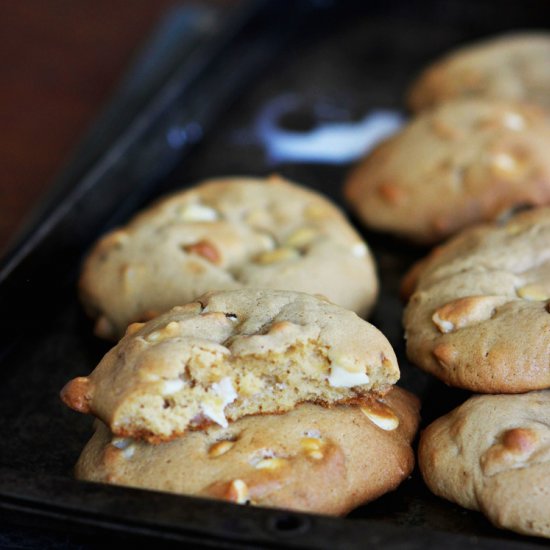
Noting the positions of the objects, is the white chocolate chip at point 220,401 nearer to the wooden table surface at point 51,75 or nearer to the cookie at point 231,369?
the cookie at point 231,369

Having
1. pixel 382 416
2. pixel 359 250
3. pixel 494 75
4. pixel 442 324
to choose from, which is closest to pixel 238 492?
pixel 382 416

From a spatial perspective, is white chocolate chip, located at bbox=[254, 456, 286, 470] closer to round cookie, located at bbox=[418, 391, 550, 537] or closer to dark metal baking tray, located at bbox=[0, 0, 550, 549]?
dark metal baking tray, located at bbox=[0, 0, 550, 549]

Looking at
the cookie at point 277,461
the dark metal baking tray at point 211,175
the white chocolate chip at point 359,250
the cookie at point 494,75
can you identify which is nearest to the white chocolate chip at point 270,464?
the cookie at point 277,461

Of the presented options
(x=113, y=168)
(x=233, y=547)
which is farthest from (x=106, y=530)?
(x=113, y=168)

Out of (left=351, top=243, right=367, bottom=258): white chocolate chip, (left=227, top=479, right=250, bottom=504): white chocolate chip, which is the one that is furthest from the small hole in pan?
(left=351, top=243, right=367, bottom=258): white chocolate chip

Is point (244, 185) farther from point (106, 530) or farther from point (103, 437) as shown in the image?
point (106, 530)

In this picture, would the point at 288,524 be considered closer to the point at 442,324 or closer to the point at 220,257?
the point at 442,324

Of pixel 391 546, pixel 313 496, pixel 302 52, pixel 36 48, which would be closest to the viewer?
pixel 391 546
